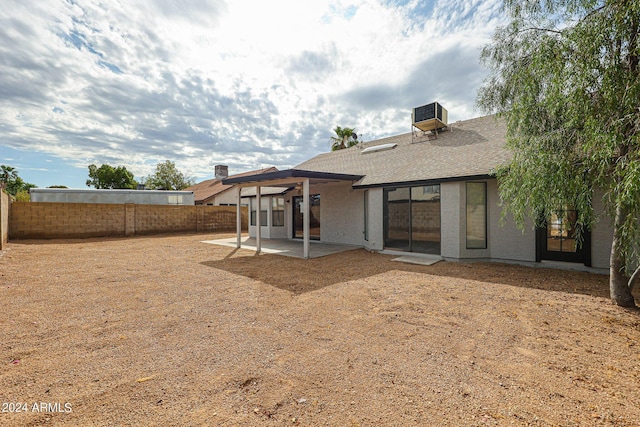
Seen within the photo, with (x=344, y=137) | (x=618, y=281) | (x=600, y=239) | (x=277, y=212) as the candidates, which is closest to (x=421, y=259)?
(x=600, y=239)

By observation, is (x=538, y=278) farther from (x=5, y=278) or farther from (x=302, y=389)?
(x=5, y=278)

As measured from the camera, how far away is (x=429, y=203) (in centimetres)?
924

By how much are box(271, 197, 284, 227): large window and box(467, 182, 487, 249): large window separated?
8949 millimetres

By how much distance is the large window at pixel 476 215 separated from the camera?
8.05m

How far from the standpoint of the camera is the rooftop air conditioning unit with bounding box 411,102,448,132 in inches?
455

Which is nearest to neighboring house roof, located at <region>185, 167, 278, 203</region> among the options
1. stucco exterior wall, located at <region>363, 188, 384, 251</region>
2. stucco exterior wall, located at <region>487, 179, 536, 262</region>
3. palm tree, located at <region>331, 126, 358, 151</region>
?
palm tree, located at <region>331, 126, 358, 151</region>

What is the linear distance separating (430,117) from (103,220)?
1794cm

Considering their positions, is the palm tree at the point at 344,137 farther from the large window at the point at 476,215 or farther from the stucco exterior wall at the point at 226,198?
the large window at the point at 476,215

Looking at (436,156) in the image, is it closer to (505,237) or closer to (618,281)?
Result: (505,237)

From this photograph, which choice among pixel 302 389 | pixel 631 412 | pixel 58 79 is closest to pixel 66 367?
pixel 302 389

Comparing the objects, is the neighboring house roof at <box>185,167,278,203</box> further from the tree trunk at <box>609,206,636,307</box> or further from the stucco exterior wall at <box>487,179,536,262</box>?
the tree trunk at <box>609,206,636,307</box>

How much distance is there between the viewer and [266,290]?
5562 mm

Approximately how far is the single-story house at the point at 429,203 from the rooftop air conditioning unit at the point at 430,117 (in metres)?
0.25

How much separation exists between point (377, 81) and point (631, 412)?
1163 cm
